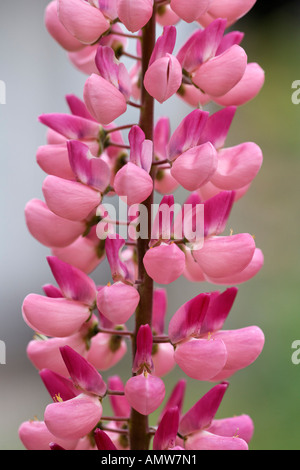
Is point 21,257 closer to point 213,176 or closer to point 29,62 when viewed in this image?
point 29,62

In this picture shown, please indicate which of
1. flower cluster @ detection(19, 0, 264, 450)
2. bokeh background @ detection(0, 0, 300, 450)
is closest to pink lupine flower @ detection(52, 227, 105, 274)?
flower cluster @ detection(19, 0, 264, 450)

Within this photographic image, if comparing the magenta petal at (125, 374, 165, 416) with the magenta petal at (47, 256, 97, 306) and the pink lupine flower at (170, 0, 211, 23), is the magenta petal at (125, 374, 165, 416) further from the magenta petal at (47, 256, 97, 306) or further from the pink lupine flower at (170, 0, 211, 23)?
the pink lupine flower at (170, 0, 211, 23)

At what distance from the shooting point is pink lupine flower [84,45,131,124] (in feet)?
1.48

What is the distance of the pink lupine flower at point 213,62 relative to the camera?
47 centimetres

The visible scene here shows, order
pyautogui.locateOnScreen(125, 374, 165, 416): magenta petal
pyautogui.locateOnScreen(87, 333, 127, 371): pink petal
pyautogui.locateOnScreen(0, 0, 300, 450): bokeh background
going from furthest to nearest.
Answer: pyautogui.locateOnScreen(0, 0, 300, 450): bokeh background → pyautogui.locateOnScreen(87, 333, 127, 371): pink petal → pyautogui.locateOnScreen(125, 374, 165, 416): magenta petal

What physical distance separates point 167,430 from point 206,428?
0.05 meters

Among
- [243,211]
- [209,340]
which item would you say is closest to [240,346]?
[209,340]

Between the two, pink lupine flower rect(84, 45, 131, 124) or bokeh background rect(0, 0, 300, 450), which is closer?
pink lupine flower rect(84, 45, 131, 124)

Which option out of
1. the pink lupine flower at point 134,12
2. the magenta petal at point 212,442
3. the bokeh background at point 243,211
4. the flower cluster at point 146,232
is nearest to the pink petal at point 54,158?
the flower cluster at point 146,232

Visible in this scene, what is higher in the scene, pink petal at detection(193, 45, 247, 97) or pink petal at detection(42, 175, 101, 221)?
pink petal at detection(193, 45, 247, 97)

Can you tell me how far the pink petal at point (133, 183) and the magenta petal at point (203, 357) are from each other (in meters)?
0.11

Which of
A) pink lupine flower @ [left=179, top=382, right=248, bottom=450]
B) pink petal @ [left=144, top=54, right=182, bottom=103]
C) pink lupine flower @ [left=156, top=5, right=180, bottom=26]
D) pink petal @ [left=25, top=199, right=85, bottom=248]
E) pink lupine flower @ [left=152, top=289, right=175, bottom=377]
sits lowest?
pink lupine flower @ [left=179, top=382, right=248, bottom=450]

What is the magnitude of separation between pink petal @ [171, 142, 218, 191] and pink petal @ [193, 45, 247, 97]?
2.2 inches
